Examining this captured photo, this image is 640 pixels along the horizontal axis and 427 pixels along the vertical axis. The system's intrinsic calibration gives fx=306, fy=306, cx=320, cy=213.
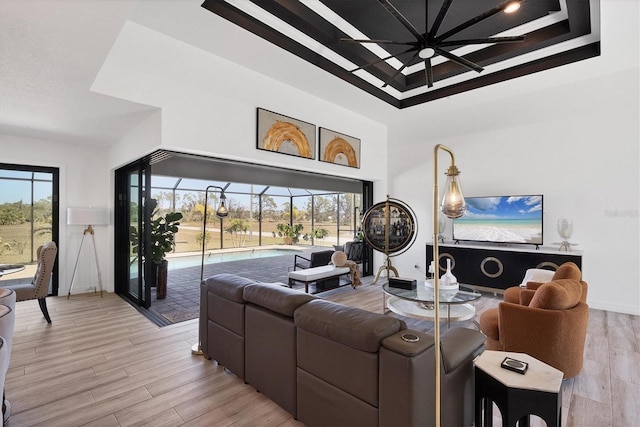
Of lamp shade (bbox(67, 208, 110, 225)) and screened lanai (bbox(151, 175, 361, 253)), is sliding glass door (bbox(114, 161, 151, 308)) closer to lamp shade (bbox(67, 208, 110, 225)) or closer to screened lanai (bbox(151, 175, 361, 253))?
lamp shade (bbox(67, 208, 110, 225))

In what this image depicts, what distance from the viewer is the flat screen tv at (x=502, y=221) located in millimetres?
4855

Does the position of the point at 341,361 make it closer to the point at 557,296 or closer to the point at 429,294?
the point at 557,296

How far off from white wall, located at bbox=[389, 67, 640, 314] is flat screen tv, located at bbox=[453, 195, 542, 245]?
25 centimetres

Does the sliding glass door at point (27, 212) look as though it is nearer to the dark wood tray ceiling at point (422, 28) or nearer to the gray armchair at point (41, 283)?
the gray armchair at point (41, 283)

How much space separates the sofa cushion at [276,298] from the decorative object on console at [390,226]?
2.64 metres

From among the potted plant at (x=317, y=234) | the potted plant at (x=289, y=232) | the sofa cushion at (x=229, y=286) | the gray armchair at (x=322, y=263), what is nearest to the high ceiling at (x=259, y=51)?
the sofa cushion at (x=229, y=286)

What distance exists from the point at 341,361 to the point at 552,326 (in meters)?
1.79

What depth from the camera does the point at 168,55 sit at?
3252 mm

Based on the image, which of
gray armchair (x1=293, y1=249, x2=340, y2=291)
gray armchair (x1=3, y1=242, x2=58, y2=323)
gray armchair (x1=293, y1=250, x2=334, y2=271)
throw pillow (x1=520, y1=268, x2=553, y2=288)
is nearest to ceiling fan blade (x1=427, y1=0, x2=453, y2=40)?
throw pillow (x1=520, y1=268, x2=553, y2=288)

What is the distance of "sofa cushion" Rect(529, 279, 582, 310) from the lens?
2336 millimetres

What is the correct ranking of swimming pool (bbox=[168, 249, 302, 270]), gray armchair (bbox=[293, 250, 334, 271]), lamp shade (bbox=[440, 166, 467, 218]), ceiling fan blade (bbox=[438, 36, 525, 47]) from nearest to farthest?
lamp shade (bbox=[440, 166, 467, 218])
ceiling fan blade (bbox=[438, 36, 525, 47])
gray armchair (bbox=[293, 250, 334, 271])
swimming pool (bbox=[168, 249, 302, 270])

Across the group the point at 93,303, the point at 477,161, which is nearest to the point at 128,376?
the point at 93,303

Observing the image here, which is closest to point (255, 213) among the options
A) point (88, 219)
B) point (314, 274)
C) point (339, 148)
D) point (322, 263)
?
point (322, 263)

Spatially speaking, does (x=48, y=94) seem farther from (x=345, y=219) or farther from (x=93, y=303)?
(x=345, y=219)
